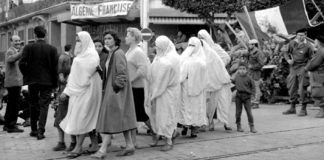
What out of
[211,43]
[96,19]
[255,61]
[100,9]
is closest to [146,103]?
[211,43]

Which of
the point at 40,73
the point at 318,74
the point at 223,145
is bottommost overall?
the point at 223,145

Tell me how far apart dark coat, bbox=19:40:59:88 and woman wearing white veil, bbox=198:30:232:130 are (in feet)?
9.54

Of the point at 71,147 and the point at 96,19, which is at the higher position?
the point at 96,19

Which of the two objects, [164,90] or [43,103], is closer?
[164,90]

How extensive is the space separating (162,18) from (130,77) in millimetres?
17453

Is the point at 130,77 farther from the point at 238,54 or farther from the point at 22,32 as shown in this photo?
the point at 22,32

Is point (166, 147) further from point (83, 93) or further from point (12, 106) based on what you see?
point (12, 106)

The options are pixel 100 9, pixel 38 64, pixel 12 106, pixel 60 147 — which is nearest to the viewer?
pixel 60 147

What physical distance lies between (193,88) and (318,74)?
427cm

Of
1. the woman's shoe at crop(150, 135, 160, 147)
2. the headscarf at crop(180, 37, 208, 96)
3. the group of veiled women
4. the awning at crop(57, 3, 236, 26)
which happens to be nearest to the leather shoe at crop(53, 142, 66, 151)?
the group of veiled women

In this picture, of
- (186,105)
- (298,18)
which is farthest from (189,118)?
(298,18)

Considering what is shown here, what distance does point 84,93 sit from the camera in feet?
24.6

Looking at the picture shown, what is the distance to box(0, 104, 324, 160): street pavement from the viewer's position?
7484 millimetres

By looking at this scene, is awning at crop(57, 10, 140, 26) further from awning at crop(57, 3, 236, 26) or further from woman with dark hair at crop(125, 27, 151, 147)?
woman with dark hair at crop(125, 27, 151, 147)
